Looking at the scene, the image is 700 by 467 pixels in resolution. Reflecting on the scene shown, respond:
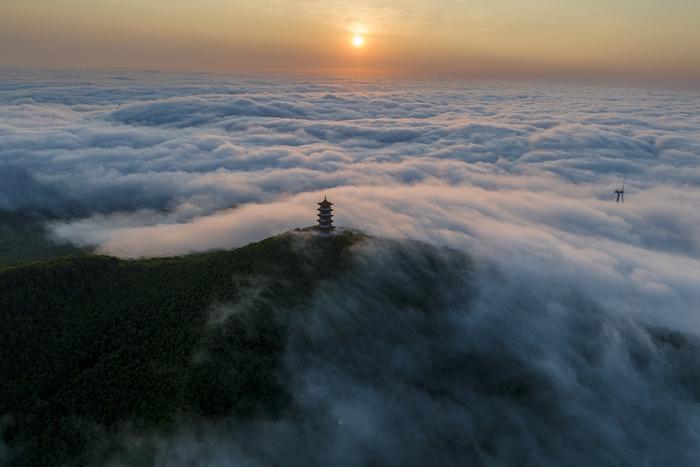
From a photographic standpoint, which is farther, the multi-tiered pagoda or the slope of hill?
the multi-tiered pagoda

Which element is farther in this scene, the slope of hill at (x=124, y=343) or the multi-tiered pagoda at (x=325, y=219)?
the multi-tiered pagoda at (x=325, y=219)

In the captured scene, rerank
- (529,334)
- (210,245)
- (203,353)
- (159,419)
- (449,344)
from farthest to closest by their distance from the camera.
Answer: (210,245), (529,334), (449,344), (203,353), (159,419)

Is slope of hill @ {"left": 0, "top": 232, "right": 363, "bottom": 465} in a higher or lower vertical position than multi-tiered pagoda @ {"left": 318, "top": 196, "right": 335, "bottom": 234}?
lower

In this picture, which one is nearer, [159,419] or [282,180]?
[159,419]

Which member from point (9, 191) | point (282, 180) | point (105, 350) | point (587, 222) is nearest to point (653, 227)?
point (587, 222)

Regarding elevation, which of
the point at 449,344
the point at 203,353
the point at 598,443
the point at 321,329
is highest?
the point at 203,353

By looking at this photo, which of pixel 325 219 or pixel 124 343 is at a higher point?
pixel 325 219

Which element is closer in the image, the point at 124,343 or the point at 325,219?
the point at 124,343

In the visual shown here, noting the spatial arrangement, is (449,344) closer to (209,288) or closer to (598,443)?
(598,443)
